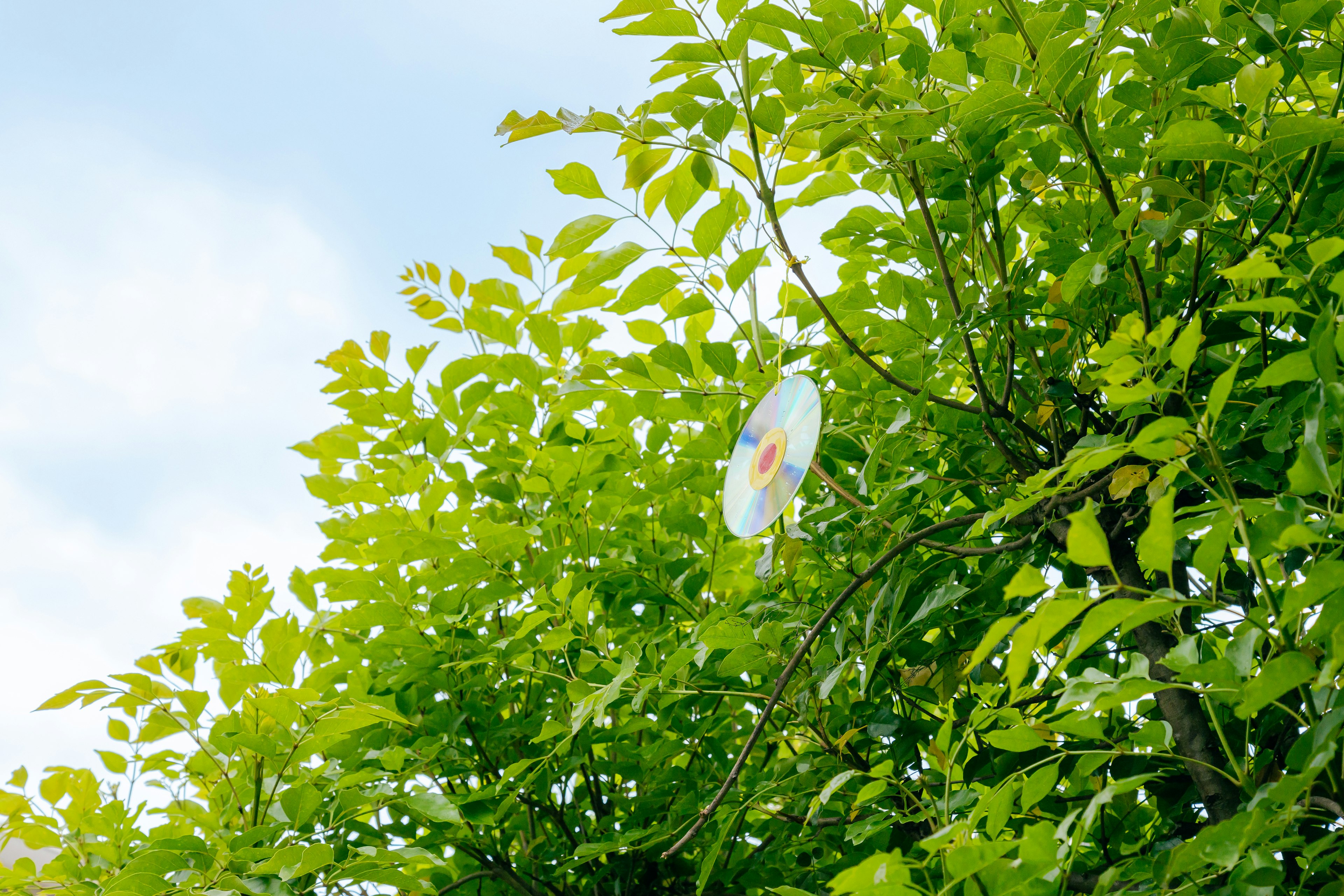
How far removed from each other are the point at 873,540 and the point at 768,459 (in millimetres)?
173

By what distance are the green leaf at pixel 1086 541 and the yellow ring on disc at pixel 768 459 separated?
0.49 meters

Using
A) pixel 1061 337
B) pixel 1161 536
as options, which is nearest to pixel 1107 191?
pixel 1061 337

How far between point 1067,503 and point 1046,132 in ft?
2.00

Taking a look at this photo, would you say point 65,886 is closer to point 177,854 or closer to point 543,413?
point 177,854

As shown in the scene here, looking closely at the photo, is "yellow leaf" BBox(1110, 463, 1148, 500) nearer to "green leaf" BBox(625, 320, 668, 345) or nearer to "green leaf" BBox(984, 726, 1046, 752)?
"green leaf" BBox(984, 726, 1046, 752)

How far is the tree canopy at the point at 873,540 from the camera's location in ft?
2.16

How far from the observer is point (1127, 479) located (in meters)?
0.85

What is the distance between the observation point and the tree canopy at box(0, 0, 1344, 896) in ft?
2.16

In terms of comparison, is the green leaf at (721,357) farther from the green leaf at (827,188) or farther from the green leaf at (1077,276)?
the green leaf at (1077,276)

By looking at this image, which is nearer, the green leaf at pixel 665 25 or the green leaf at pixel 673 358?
the green leaf at pixel 665 25

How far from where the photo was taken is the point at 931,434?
1114 millimetres

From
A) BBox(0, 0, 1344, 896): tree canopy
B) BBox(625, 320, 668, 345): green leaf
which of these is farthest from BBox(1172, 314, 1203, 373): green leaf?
BBox(625, 320, 668, 345): green leaf

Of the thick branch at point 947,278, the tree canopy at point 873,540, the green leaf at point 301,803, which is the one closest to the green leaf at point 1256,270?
the tree canopy at point 873,540

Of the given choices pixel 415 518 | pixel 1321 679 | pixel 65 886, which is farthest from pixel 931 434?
pixel 65 886
